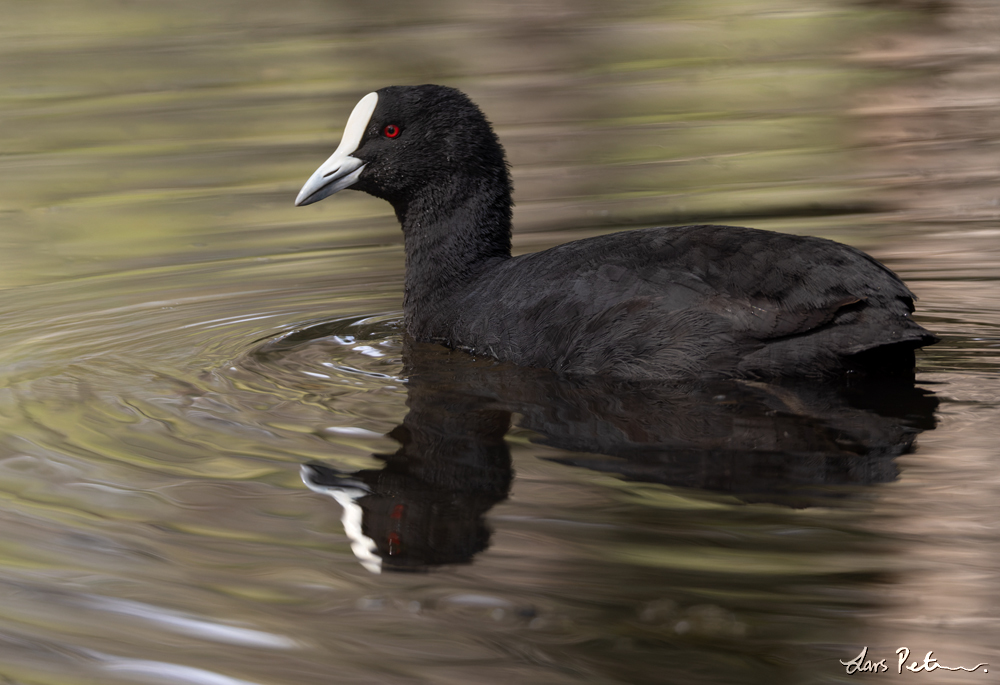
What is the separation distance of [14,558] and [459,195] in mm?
2451

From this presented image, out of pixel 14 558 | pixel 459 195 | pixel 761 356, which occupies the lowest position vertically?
pixel 14 558

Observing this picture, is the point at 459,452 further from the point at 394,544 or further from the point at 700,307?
the point at 700,307

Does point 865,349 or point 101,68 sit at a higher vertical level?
point 101,68

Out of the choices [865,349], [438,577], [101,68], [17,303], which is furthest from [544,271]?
[101,68]

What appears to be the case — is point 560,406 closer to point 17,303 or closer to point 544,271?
point 544,271

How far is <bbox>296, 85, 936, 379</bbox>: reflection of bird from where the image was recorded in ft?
13.0

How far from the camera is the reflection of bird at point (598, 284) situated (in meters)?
3.97

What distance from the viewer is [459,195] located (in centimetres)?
522
